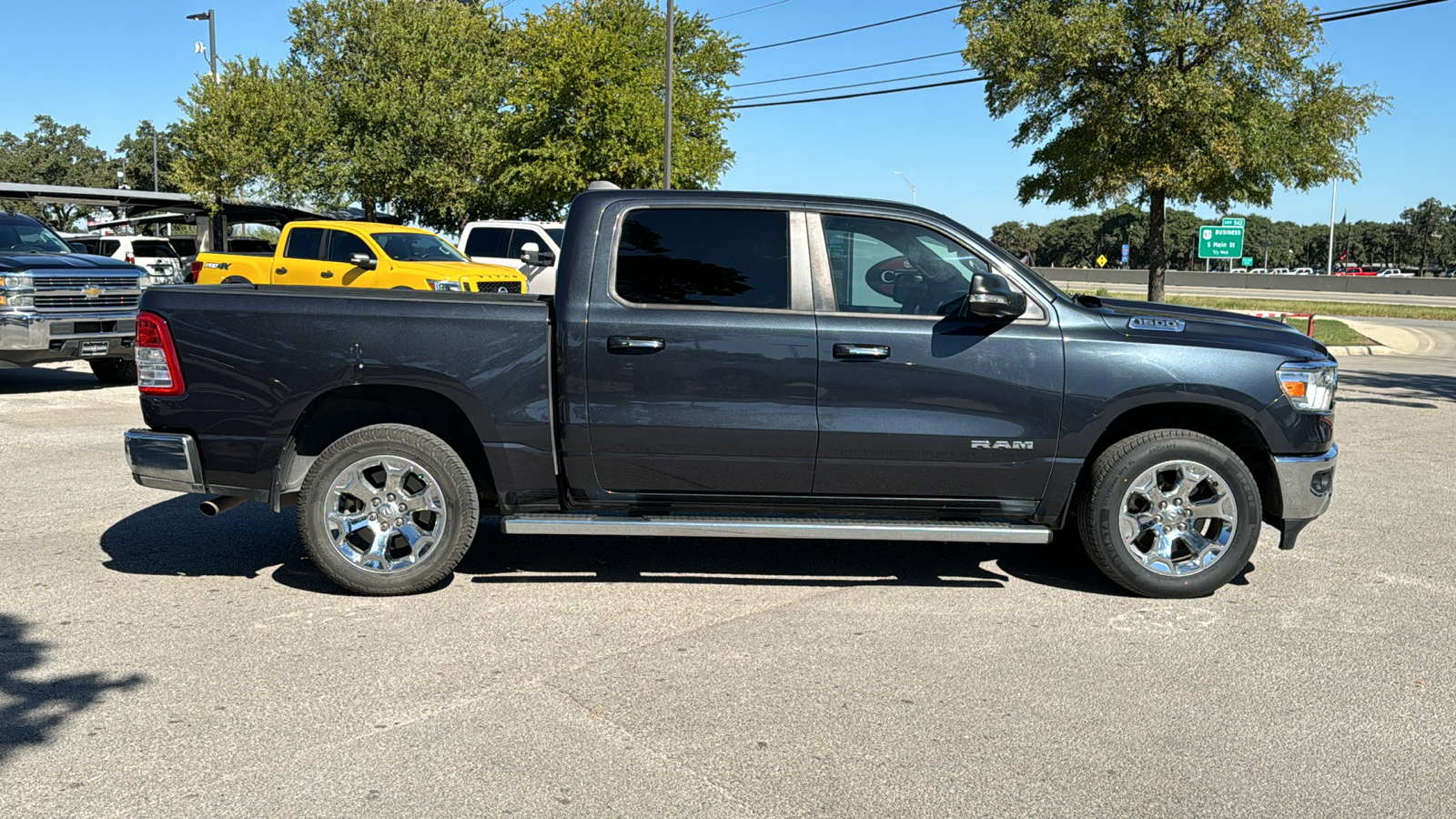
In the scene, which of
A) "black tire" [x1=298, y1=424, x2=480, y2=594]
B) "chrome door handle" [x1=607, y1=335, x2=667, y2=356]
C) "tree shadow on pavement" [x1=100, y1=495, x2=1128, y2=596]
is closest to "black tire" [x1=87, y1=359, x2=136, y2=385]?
"tree shadow on pavement" [x1=100, y1=495, x2=1128, y2=596]

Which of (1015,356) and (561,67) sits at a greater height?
(561,67)

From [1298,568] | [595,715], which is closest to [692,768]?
[595,715]

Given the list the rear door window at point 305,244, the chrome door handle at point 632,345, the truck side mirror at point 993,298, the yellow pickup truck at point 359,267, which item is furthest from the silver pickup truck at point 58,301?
the truck side mirror at point 993,298

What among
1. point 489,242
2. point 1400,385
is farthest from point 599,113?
point 1400,385

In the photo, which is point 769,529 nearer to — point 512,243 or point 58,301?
point 58,301

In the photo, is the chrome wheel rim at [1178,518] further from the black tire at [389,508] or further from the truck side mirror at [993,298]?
the black tire at [389,508]

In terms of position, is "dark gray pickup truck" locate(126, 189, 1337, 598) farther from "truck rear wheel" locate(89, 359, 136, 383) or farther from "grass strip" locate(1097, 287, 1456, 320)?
"grass strip" locate(1097, 287, 1456, 320)

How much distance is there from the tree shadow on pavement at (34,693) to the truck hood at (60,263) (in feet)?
30.2

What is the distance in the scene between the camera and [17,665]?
4230 mm

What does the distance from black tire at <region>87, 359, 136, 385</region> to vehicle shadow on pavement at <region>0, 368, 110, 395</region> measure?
0.42ft

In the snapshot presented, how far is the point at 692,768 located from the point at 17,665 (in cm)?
274

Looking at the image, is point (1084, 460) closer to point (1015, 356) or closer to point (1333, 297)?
point (1015, 356)

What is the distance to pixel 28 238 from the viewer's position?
13430 millimetres

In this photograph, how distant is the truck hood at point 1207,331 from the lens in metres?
5.17
